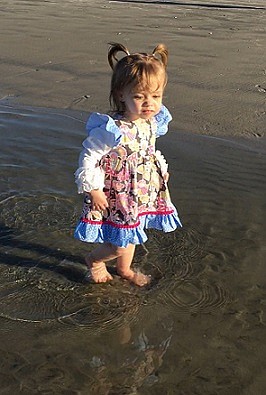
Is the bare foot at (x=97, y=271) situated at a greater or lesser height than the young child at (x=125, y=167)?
lesser

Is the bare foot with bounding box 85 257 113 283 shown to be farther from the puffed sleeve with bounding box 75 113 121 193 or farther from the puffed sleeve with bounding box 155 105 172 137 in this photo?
the puffed sleeve with bounding box 155 105 172 137

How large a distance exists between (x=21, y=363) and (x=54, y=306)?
0.48 meters

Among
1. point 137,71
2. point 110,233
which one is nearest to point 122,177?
point 110,233

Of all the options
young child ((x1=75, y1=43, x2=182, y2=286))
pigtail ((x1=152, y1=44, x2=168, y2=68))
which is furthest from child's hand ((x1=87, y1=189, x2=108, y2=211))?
pigtail ((x1=152, y1=44, x2=168, y2=68))

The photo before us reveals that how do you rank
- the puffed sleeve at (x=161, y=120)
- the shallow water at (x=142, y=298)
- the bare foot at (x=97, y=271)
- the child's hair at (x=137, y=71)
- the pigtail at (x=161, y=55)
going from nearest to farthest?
the shallow water at (x=142, y=298), the child's hair at (x=137, y=71), the pigtail at (x=161, y=55), the puffed sleeve at (x=161, y=120), the bare foot at (x=97, y=271)

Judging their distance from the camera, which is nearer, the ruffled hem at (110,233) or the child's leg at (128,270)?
the ruffled hem at (110,233)

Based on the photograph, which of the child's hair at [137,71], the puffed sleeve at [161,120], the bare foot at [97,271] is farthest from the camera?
the bare foot at [97,271]

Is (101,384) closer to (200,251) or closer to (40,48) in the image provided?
(200,251)

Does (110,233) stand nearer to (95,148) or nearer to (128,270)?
(128,270)

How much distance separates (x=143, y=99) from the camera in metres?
2.96

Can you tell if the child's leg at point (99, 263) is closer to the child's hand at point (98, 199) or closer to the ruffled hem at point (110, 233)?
the ruffled hem at point (110, 233)

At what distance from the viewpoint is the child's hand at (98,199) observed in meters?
2.99

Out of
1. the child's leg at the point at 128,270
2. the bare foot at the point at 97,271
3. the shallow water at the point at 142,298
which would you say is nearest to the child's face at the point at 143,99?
the child's leg at the point at 128,270

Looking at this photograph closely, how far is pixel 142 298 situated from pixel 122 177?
679 mm
